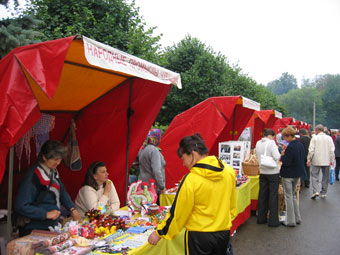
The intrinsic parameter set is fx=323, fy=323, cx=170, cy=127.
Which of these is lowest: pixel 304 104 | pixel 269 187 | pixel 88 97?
pixel 269 187

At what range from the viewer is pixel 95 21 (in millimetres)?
9852

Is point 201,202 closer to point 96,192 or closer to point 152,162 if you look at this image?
point 96,192

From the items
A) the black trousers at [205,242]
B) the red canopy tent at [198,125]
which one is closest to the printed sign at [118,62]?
the black trousers at [205,242]

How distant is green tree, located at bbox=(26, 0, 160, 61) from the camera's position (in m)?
9.81

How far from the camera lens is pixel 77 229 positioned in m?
3.28

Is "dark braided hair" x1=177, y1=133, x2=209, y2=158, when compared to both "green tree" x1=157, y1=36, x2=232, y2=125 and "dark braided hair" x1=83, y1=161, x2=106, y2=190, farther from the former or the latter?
"green tree" x1=157, y1=36, x2=232, y2=125

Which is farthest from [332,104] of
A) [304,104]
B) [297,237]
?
[297,237]

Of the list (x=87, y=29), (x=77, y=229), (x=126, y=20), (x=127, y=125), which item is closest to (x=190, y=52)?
(x=126, y=20)

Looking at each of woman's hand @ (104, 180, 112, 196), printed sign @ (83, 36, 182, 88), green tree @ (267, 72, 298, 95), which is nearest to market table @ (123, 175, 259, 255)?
woman's hand @ (104, 180, 112, 196)

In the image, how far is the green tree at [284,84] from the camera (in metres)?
143

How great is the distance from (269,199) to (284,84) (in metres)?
146

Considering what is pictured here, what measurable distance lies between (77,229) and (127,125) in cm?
217

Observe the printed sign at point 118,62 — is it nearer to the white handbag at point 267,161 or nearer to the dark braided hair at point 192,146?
the dark braided hair at point 192,146

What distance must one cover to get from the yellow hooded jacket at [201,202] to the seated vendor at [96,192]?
1.55m
